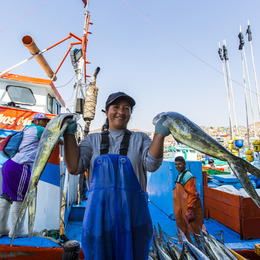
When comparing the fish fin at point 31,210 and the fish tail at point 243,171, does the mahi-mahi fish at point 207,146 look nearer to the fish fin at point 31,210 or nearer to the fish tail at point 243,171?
the fish tail at point 243,171

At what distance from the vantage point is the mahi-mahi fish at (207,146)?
1.47 m

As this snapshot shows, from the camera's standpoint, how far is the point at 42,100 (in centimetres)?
779

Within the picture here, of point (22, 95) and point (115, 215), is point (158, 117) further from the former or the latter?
point (22, 95)

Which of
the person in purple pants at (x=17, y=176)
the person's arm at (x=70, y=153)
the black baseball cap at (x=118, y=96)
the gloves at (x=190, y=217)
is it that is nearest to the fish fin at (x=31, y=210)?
the person's arm at (x=70, y=153)

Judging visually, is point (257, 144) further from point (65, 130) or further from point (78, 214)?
point (65, 130)

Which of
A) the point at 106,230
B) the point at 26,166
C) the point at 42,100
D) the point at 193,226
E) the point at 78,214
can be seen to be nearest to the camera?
the point at 106,230

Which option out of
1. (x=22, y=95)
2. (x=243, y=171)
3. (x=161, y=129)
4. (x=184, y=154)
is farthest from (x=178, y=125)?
(x=184, y=154)

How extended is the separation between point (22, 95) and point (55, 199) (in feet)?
18.1

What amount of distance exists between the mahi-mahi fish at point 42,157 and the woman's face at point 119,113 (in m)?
0.34

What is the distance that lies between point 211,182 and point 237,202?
356 centimetres

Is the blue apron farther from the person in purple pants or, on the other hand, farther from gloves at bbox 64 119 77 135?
the person in purple pants

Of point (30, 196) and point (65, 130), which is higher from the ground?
point (65, 130)

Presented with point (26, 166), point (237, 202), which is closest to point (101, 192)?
point (26, 166)

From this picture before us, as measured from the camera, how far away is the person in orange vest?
146 inches
